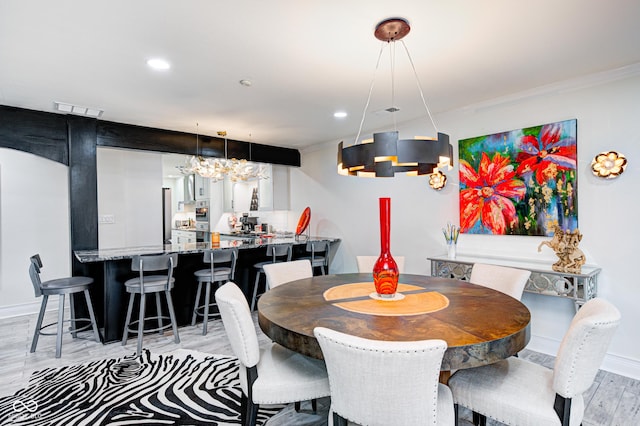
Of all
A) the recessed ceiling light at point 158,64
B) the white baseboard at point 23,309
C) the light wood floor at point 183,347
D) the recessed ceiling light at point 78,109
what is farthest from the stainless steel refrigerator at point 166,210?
the recessed ceiling light at point 158,64

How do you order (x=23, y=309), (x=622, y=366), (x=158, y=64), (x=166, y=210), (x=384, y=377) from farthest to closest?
(x=166, y=210)
(x=23, y=309)
(x=622, y=366)
(x=158, y=64)
(x=384, y=377)

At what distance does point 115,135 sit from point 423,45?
376 cm

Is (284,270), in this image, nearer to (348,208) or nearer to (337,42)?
(337,42)

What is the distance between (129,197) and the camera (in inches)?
214

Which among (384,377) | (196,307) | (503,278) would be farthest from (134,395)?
(503,278)

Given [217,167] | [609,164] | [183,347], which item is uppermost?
[217,167]

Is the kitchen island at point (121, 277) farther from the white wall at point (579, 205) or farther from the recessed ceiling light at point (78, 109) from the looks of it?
the white wall at point (579, 205)

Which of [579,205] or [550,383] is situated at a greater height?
[579,205]

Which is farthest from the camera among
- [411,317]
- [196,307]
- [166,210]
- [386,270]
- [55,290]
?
[166,210]

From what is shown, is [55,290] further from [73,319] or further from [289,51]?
[289,51]

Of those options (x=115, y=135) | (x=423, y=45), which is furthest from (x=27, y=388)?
(x=423, y=45)

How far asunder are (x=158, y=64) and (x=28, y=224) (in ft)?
11.6

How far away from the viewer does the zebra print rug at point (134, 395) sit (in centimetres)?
227

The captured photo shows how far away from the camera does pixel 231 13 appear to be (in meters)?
2.07
